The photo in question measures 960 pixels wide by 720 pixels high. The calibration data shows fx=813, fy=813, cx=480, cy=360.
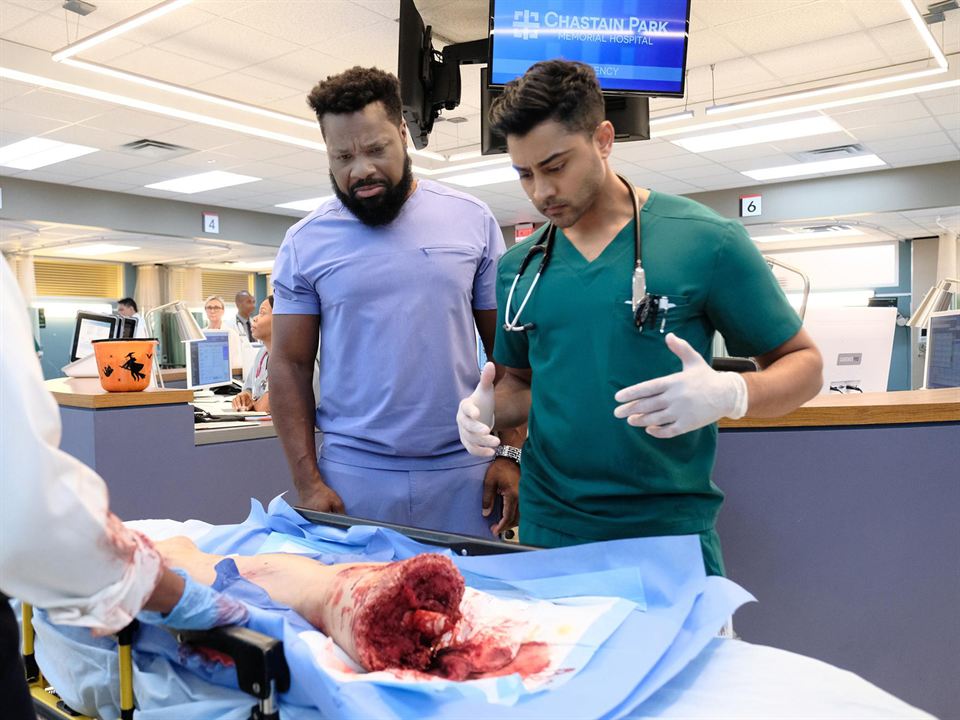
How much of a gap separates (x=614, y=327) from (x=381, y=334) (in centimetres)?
66

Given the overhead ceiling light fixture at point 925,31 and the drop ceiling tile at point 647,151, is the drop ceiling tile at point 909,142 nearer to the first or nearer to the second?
the drop ceiling tile at point 647,151

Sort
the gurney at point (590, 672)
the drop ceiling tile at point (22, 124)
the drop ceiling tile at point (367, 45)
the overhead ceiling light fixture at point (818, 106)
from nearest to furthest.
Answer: the gurney at point (590, 672) < the drop ceiling tile at point (367, 45) < the overhead ceiling light fixture at point (818, 106) < the drop ceiling tile at point (22, 124)

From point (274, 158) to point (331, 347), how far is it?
263 inches

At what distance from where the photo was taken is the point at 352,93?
5.67 feet

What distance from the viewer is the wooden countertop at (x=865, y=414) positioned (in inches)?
83.4

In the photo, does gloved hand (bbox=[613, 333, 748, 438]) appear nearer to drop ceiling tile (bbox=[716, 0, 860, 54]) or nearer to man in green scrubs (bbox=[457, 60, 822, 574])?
man in green scrubs (bbox=[457, 60, 822, 574])

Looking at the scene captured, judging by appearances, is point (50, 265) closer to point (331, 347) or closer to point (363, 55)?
point (363, 55)

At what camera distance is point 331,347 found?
73.2 inches

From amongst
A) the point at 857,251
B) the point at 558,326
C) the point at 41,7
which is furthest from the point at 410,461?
the point at 857,251

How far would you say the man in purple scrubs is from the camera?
1.78m

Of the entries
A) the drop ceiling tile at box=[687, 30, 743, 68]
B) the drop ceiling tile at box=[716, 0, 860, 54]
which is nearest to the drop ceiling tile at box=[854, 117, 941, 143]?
the drop ceiling tile at box=[716, 0, 860, 54]

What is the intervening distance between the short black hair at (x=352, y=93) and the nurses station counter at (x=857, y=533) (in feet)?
3.96

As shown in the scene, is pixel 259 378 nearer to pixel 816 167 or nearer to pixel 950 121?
pixel 950 121

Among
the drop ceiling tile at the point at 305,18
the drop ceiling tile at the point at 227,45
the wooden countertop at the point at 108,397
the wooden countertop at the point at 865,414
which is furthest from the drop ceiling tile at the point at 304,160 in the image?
the wooden countertop at the point at 865,414
